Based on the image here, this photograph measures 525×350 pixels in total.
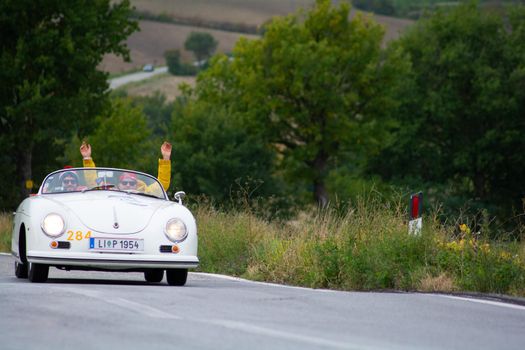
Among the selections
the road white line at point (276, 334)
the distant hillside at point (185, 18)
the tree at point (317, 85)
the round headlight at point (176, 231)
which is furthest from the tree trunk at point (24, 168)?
the distant hillside at point (185, 18)

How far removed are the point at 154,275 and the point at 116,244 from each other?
6.72ft

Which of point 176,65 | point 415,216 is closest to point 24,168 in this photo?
point 415,216

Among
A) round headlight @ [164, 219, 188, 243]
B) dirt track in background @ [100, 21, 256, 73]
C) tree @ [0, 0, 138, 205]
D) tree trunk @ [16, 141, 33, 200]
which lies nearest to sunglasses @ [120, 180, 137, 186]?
round headlight @ [164, 219, 188, 243]

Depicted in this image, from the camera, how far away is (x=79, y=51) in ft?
133

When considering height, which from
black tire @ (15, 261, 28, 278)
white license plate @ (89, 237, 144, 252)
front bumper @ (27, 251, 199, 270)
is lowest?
black tire @ (15, 261, 28, 278)

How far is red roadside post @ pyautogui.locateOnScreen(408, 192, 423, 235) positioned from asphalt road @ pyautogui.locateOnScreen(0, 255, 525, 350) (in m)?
2.46

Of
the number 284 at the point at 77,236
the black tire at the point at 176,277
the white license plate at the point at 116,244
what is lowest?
the black tire at the point at 176,277

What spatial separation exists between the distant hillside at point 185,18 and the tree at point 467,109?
80518 millimetres

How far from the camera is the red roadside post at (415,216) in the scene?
48.4 ft

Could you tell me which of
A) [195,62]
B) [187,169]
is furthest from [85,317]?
[195,62]

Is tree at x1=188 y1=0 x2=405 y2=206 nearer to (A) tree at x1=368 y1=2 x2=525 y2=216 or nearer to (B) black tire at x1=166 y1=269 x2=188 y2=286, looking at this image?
(A) tree at x1=368 y1=2 x2=525 y2=216

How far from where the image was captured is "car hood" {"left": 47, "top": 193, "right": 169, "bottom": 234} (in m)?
13.3

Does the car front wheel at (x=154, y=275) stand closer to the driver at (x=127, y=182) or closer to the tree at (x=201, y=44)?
the driver at (x=127, y=182)

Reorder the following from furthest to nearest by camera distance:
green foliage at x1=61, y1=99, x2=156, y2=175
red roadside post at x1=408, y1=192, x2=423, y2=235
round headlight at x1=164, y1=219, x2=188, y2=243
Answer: green foliage at x1=61, y1=99, x2=156, y2=175, red roadside post at x1=408, y1=192, x2=423, y2=235, round headlight at x1=164, y1=219, x2=188, y2=243
